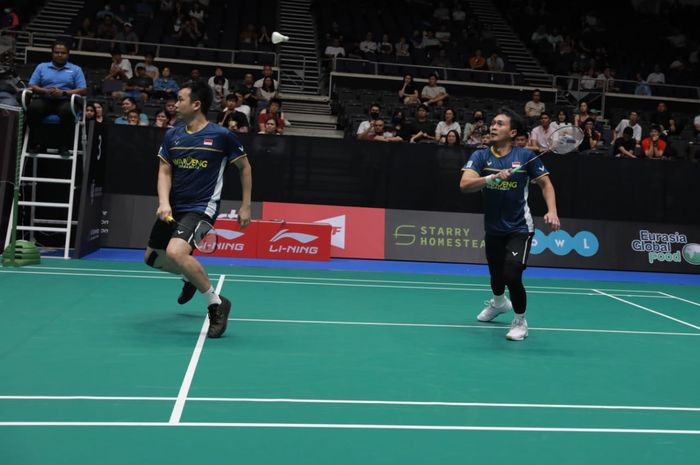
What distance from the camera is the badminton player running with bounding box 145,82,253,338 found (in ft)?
18.0

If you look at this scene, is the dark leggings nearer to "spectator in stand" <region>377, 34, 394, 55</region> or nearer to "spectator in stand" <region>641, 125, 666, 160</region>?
"spectator in stand" <region>641, 125, 666, 160</region>

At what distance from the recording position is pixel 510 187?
237 inches

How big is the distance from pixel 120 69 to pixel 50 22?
7.03 m

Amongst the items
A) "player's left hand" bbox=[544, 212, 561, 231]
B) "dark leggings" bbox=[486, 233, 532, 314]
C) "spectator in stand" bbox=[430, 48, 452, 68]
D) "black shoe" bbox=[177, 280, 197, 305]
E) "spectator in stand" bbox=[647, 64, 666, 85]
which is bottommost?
"black shoe" bbox=[177, 280, 197, 305]

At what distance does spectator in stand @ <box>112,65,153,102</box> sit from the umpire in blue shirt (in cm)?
439

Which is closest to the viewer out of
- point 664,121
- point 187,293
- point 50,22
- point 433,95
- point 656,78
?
point 187,293

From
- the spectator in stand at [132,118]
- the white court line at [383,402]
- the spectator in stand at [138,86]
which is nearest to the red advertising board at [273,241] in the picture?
the spectator in stand at [132,118]

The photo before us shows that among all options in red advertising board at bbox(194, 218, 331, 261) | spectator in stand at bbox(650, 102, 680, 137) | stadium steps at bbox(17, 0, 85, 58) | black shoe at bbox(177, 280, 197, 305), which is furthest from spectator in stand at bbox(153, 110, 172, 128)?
spectator in stand at bbox(650, 102, 680, 137)

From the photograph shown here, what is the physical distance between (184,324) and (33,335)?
116 centimetres

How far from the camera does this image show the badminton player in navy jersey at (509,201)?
19.4ft

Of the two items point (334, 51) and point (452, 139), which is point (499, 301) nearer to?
point (452, 139)

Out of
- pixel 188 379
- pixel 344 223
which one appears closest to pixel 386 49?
pixel 344 223

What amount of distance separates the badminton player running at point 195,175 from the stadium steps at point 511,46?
15.8 meters

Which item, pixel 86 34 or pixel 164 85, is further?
pixel 86 34
